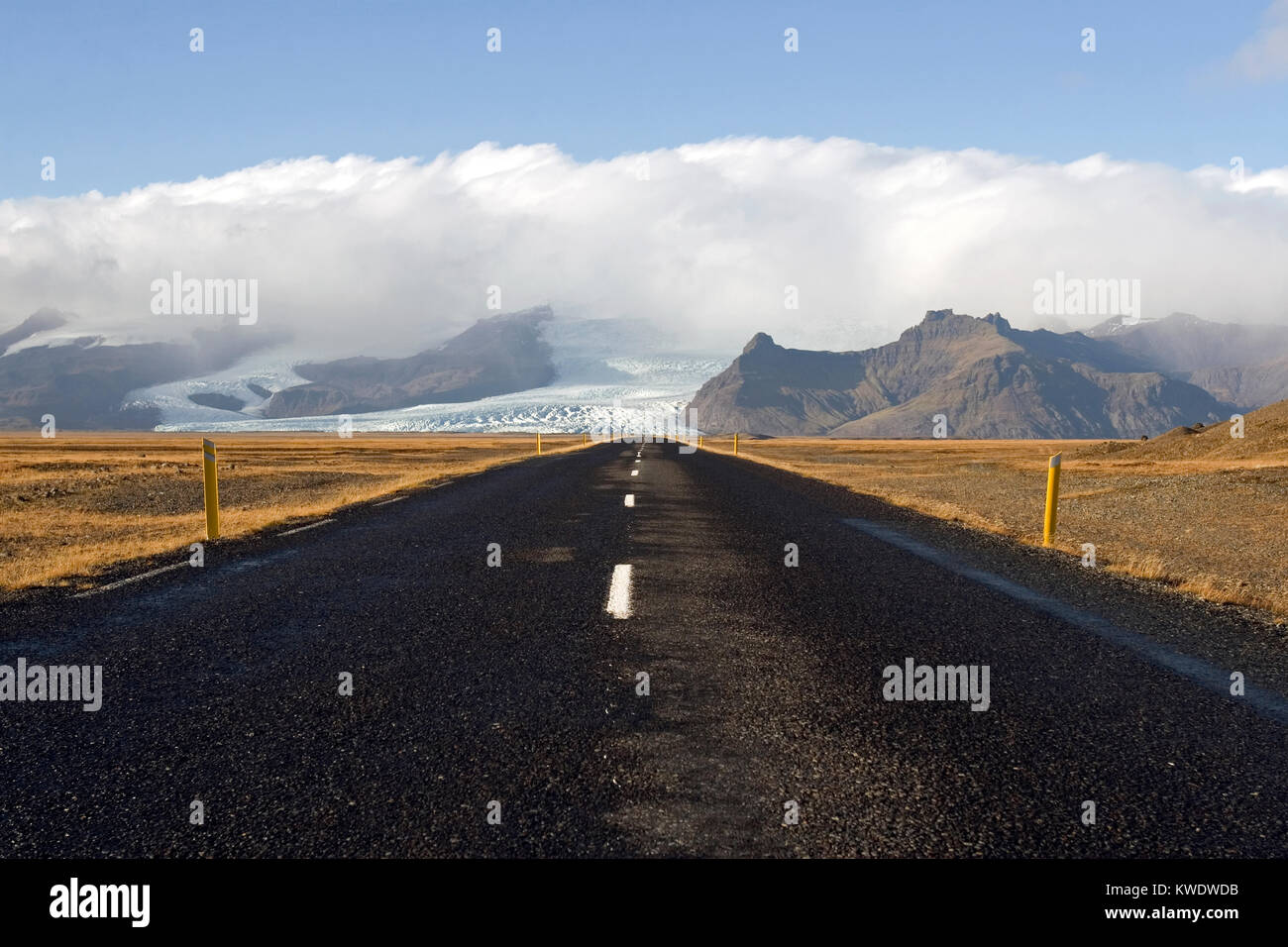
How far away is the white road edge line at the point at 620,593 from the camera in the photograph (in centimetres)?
772

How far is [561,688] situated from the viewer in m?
5.39

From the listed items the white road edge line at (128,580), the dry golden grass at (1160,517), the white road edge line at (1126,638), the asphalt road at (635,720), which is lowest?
the dry golden grass at (1160,517)

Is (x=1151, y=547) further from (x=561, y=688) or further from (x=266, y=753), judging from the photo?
(x=266, y=753)

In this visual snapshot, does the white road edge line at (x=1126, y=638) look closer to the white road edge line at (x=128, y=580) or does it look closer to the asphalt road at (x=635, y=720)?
the asphalt road at (x=635, y=720)

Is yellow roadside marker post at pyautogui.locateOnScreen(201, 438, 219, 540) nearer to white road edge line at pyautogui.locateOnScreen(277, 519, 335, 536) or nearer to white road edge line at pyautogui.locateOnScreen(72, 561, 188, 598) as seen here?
white road edge line at pyautogui.locateOnScreen(277, 519, 335, 536)

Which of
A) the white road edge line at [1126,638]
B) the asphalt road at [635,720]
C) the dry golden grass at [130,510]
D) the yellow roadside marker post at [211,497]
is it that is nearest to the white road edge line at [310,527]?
the dry golden grass at [130,510]

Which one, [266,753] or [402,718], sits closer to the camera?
[266,753]

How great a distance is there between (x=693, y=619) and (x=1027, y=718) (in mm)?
3125

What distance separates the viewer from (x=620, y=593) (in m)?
8.51

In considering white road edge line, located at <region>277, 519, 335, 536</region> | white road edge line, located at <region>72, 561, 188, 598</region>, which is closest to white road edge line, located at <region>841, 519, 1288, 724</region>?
white road edge line, located at <region>72, 561, 188, 598</region>

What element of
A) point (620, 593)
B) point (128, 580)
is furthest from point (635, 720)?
point (128, 580)

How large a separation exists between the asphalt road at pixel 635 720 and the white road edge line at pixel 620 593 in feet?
0.17

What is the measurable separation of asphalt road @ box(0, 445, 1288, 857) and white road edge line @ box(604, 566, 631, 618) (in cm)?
5
